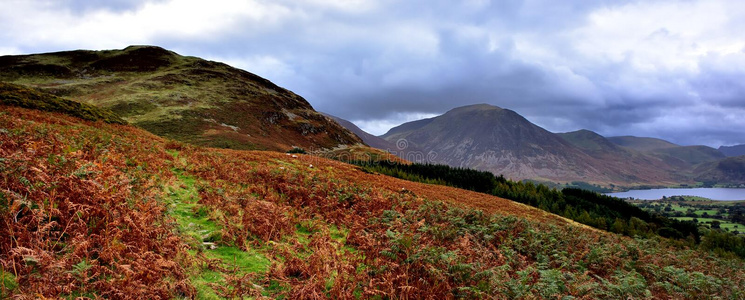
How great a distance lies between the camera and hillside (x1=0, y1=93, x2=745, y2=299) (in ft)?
13.7

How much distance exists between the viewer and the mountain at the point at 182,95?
4866 centimetres

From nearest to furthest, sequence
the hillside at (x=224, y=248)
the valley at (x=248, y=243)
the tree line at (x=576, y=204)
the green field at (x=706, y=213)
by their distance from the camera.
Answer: the hillside at (x=224, y=248) → the valley at (x=248, y=243) → the tree line at (x=576, y=204) → the green field at (x=706, y=213)

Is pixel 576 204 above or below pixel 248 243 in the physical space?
below

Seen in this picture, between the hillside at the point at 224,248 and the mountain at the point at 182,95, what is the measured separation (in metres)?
38.0

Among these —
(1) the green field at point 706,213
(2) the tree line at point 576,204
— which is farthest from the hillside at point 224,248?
(1) the green field at point 706,213

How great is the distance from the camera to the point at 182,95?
59.6 m

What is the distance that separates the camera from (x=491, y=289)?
5520mm

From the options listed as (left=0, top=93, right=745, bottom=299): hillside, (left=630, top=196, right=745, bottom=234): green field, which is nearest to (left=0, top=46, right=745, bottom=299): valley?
(left=0, top=93, right=745, bottom=299): hillside

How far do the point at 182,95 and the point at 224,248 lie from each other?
63.9m

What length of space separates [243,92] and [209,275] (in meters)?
74.6

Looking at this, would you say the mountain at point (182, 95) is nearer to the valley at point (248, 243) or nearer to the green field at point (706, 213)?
the valley at point (248, 243)

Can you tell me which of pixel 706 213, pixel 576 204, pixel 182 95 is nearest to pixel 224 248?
pixel 576 204

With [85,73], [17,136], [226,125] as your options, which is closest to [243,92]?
[226,125]

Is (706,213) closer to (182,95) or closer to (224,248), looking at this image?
(224,248)
